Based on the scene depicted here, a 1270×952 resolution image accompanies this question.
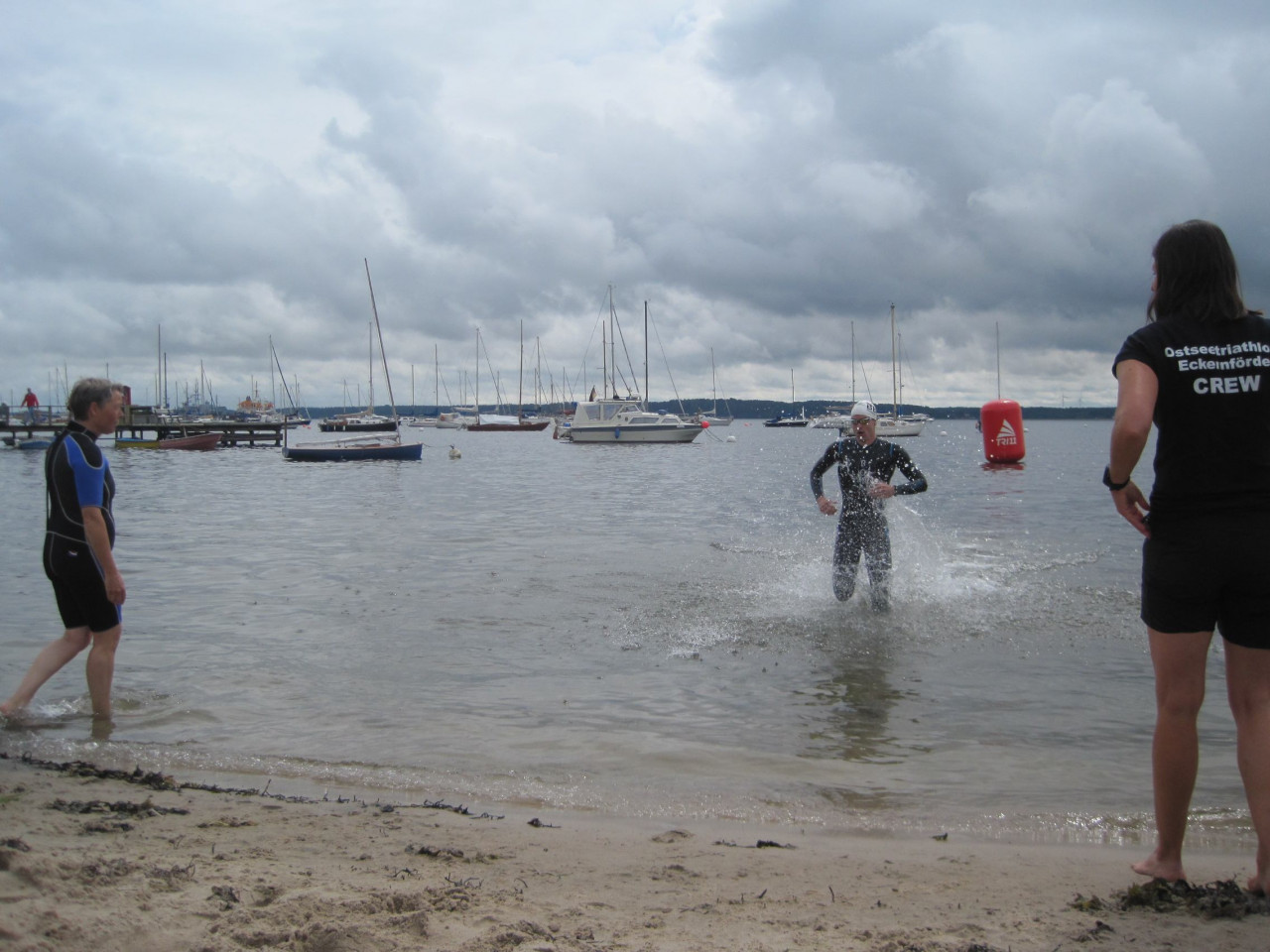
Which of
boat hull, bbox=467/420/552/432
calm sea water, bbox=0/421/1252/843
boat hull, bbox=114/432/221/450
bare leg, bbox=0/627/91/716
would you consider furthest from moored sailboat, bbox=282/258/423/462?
boat hull, bbox=467/420/552/432

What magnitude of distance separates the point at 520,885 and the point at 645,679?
395 cm

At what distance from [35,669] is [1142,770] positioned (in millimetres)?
6512

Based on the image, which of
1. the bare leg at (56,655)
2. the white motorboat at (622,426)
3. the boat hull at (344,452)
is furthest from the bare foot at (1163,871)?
the white motorboat at (622,426)

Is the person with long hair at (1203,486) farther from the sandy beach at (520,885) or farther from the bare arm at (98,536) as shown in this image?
the bare arm at (98,536)

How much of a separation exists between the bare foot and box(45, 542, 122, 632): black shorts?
549 cm

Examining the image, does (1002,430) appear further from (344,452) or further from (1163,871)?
(344,452)

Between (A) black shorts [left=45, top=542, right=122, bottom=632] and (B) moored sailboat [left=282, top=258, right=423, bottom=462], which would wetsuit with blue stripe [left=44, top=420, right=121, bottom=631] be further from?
(B) moored sailboat [left=282, top=258, right=423, bottom=462]

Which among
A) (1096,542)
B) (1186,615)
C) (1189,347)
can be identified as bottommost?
(1096,542)

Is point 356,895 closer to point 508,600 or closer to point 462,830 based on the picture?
point 462,830

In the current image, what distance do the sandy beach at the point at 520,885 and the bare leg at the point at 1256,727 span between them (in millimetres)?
204

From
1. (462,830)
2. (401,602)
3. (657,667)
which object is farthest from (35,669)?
(401,602)

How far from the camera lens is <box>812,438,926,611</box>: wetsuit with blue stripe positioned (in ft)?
29.3

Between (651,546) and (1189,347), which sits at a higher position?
(1189,347)

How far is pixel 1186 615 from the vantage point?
3.25 meters
